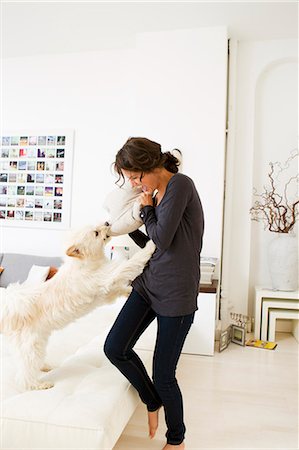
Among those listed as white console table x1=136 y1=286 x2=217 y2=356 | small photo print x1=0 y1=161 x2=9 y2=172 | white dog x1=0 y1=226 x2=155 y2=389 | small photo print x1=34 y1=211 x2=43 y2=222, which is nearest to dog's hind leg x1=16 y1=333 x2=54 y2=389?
white dog x1=0 y1=226 x2=155 y2=389

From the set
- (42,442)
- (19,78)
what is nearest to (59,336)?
(42,442)

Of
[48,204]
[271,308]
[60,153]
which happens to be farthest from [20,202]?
[271,308]

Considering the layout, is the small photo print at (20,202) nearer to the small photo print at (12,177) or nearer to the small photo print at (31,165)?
the small photo print at (12,177)

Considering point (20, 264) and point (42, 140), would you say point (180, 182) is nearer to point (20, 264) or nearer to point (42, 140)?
point (20, 264)

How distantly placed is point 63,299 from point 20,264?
2.44m

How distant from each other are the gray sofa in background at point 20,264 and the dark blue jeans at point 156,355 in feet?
7.61

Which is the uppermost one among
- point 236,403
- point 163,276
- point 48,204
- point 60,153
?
point 60,153

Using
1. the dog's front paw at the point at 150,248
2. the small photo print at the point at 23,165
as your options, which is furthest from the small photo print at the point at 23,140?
the dog's front paw at the point at 150,248

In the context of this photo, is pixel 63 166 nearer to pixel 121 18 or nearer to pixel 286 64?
pixel 121 18

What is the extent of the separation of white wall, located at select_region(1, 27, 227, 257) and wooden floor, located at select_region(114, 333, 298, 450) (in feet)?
3.31

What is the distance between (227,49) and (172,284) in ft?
9.41

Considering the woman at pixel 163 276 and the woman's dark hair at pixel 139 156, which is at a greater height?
the woman's dark hair at pixel 139 156

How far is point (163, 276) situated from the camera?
156cm

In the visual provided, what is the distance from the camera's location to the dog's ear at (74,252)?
170 centimetres
